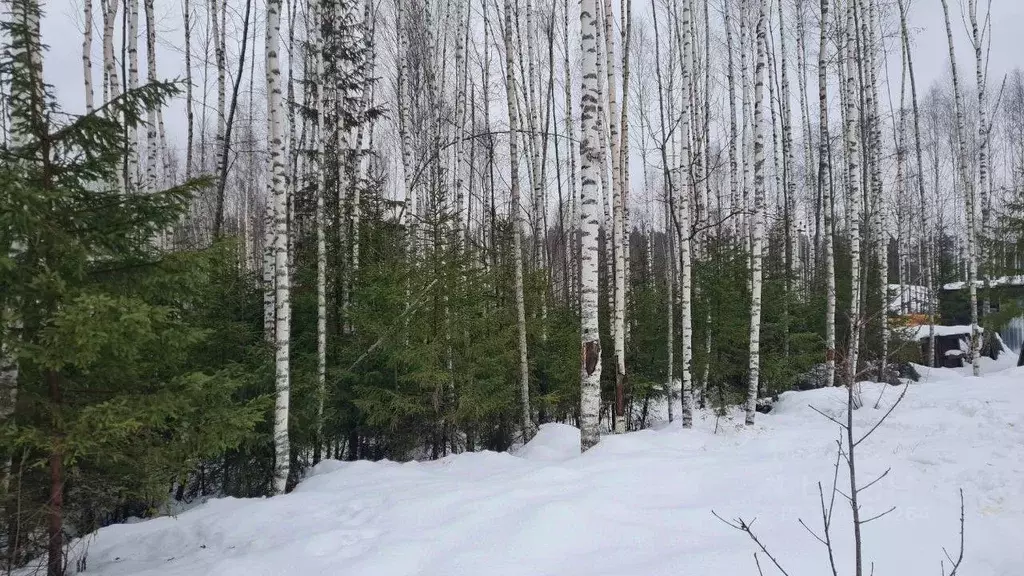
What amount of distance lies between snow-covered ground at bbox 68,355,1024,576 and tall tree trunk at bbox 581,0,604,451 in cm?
56

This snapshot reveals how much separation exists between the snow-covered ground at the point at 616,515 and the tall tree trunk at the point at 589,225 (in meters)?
0.56

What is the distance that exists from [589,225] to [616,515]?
3462mm

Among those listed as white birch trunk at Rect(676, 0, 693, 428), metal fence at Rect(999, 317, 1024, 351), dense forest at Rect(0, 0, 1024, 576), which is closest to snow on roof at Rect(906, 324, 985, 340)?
dense forest at Rect(0, 0, 1024, 576)

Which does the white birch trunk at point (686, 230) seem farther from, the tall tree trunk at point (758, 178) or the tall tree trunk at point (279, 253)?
the tall tree trunk at point (279, 253)

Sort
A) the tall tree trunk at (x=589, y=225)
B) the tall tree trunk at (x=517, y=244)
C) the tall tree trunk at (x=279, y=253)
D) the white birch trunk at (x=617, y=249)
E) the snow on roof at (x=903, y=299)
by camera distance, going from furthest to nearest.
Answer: the tall tree trunk at (x=517, y=244) → the white birch trunk at (x=617, y=249) → the tall tree trunk at (x=589, y=225) → the tall tree trunk at (x=279, y=253) → the snow on roof at (x=903, y=299)

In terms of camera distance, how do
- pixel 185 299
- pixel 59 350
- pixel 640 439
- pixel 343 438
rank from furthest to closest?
pixel 343 438 → pixel 640 439 → pixel 185 299 → pixel 59 350

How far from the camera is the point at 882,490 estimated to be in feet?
15.3

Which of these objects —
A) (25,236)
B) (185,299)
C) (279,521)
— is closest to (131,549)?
(279,521)

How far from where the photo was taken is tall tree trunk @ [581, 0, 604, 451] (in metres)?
6.34

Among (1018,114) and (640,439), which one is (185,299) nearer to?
(640,439)

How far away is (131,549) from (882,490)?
6.96 metres

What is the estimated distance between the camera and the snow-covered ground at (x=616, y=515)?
3600 millimetres

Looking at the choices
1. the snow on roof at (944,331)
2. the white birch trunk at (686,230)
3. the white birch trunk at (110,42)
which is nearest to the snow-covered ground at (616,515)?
the white birch trunk at (686,230)

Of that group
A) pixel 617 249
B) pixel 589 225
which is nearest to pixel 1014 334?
pixel 617 249
